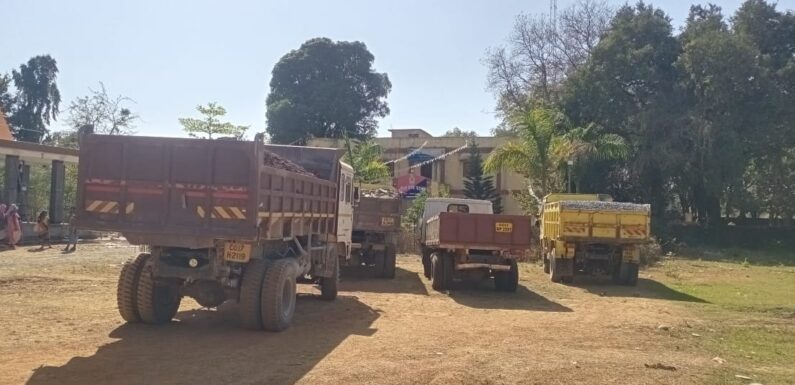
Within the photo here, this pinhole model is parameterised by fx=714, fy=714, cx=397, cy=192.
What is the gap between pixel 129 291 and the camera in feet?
30.3

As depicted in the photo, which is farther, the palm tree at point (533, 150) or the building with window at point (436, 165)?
the building with window at point (436, 165)

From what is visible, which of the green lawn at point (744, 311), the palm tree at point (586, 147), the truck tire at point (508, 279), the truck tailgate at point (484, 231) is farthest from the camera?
the palm tree at point (586, 147)

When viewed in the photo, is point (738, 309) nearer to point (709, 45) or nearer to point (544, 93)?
point (709, 45)

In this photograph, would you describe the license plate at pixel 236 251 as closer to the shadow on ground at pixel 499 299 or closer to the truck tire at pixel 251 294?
the truck tire at pixel 251 294

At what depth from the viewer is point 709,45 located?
29.6 meters

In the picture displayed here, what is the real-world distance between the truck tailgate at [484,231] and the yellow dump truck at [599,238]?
301 cm

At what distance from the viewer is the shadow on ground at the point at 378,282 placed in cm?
1523

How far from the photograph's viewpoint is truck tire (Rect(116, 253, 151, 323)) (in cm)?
923

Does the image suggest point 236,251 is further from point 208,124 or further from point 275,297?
point 208,124

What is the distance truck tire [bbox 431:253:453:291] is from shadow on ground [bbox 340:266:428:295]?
33cm

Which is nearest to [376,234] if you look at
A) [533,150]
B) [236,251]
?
[236,251]

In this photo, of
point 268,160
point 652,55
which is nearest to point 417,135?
point 652,55

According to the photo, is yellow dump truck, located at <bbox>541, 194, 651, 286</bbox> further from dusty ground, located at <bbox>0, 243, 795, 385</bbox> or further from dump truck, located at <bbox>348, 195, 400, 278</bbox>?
dump truck, located at <bbox>348, 195, 400, 278</bbox>

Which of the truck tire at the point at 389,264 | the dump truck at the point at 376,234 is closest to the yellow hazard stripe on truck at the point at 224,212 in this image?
the dump truck at the point at 376,234
